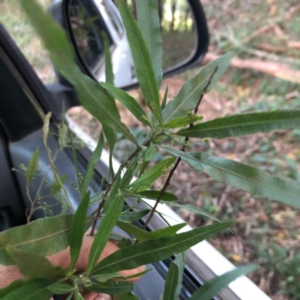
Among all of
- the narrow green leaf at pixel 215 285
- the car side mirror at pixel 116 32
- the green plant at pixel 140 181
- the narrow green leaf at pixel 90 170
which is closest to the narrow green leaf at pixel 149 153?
the green plant at pixel 140 181

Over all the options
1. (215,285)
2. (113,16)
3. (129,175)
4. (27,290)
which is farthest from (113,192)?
(113,16)

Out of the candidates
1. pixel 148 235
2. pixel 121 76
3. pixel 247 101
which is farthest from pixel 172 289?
pixel 247 101

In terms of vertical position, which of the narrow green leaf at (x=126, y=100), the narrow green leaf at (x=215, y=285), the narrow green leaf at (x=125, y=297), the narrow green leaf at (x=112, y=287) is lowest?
the narrow green leaf at (x=215, y=285)

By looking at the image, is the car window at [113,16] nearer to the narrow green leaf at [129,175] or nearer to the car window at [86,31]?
the car window at [86,31]

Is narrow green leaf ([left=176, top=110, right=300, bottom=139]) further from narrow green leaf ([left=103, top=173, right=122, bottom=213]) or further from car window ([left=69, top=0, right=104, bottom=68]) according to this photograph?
car window ([left=69, top=0, right=104, bottom=68])

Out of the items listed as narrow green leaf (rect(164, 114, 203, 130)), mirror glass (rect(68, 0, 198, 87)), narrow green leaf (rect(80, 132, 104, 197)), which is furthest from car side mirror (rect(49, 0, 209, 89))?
narrow green leaf (rect(164, 114, 203, 130))
